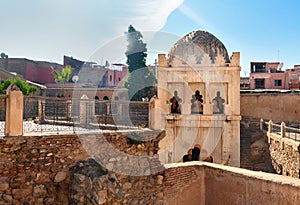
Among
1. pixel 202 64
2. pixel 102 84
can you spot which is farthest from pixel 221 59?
pixel 102 84

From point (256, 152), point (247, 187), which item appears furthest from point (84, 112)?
point (256, 152)

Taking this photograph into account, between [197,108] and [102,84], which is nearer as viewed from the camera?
[197,108]

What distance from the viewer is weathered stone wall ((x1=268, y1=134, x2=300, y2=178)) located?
14008 millimetres

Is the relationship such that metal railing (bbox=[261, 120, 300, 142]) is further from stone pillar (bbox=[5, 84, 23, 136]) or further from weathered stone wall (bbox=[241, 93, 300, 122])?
stone pillar (bbox=[5, 84, 23, 136])

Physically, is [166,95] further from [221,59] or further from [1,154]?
[1,154]

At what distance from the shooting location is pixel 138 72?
2809 cm

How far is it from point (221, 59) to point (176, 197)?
11.2 meters

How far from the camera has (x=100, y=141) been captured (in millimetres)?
7398

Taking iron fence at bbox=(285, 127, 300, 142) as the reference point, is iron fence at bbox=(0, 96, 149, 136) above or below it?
above

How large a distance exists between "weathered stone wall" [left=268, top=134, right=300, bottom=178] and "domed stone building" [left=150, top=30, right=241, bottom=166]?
221 cm

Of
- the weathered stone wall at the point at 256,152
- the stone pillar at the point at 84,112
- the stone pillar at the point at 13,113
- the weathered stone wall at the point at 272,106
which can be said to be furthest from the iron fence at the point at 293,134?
the stone pillar at the point at 13,113

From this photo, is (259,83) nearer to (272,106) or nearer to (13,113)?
(272,106)

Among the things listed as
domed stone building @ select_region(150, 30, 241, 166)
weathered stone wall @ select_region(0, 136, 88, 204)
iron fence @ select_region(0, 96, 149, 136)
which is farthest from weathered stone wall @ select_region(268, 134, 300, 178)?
weathered stone wall @ select_region(0, 136, 88, 204)

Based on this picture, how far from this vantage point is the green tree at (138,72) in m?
27.3
